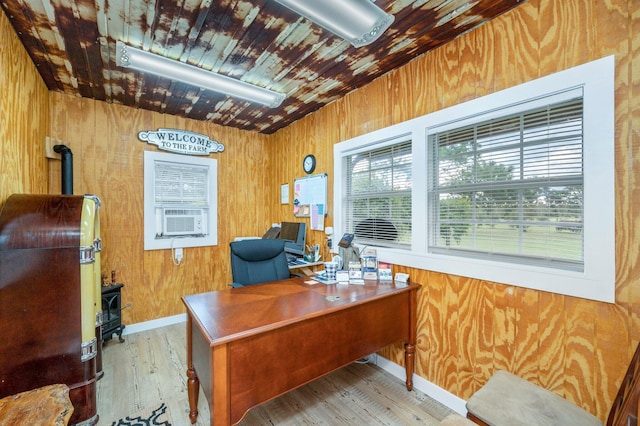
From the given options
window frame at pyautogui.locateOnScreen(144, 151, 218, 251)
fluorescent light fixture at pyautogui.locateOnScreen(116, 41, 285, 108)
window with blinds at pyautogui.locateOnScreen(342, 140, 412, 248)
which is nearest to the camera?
fluorescent light fixture at pyautogui.locateOnScreen(116, 41, 285, 108)

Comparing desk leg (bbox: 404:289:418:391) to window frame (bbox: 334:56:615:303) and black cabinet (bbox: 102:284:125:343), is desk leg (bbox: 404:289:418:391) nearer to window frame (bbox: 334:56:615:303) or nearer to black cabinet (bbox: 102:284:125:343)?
window frame (bbox: 334:56:615:303)

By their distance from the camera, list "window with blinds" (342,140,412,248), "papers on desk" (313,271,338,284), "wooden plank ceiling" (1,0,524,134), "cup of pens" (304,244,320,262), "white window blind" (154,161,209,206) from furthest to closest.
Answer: "white window blind" (154,161,209,206) < "cup of pens" (304,244,320,262) < "window with blinds" (342,140,412,248) < "papers on desk" (313,271,338,284) < "wooden plank ceiling" (1,0,524,134)

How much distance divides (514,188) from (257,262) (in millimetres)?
2141

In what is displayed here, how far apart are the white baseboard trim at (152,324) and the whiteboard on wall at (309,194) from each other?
210 cm

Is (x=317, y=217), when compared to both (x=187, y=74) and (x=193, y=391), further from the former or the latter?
(x=193, y=391)

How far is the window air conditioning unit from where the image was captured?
11.3 feet

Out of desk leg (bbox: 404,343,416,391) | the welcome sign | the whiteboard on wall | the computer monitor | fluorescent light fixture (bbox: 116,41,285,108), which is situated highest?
fluorescent light fixture (bbox: 116,41,285,108)

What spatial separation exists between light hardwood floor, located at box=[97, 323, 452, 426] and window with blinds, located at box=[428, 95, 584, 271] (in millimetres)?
1197

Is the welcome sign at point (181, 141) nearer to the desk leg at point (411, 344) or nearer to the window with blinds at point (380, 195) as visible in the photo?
the window with blinds at point (380, 195)

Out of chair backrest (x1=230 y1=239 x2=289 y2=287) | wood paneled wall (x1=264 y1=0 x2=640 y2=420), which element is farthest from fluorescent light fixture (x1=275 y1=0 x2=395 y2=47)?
chair backrest (x1=230 y1=239 x2=289 y2=287)

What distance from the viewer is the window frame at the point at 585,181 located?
132 cm

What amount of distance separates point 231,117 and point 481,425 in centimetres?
379

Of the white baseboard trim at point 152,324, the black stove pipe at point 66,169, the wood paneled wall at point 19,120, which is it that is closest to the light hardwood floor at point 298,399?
the white baseboard trim at point 152,324

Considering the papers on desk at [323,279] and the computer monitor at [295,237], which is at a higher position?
the computer monitor at [295,237]
